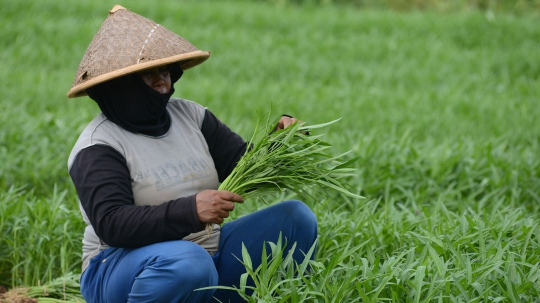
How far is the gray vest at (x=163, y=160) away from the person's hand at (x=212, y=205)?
0.82ft

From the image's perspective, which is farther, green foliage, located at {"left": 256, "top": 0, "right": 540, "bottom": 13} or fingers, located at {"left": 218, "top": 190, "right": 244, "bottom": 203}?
green foliage, located at {"left": 256, "top": 0, "right": 540, "bottom": 13}

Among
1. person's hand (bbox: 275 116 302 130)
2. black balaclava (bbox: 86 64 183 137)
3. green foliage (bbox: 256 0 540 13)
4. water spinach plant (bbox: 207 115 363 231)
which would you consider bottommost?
green foliage (bbox: 256 0 540 13)

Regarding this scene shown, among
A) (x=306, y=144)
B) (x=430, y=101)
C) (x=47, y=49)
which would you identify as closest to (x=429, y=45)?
(x=430, y=101)

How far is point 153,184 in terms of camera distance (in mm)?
2373

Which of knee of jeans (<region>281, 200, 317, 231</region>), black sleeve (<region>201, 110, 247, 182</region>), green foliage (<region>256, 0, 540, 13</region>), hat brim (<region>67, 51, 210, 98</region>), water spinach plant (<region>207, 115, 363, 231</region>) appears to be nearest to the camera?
hat brim (<region>67, 51, 210, 98</region>)

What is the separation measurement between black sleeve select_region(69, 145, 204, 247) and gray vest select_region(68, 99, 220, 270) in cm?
8

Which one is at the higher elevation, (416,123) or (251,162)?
(251,162)

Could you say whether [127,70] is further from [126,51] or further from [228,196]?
[228,196]

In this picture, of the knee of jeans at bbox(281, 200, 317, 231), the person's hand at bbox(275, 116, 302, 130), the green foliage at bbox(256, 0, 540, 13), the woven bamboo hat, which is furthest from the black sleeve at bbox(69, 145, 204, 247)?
the green foliage at bbox(256, 0, 540, 13)

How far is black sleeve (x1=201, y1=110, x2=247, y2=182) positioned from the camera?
2664 mm

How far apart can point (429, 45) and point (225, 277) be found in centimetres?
669

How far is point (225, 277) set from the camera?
2.58 meters

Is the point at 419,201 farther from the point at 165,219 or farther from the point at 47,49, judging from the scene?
the point at 47,49

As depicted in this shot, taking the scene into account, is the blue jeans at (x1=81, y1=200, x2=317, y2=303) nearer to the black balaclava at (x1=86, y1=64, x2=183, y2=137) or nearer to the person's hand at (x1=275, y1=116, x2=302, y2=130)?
the person's hand at (x1=275, y1=116, x2=302, y2=130)
